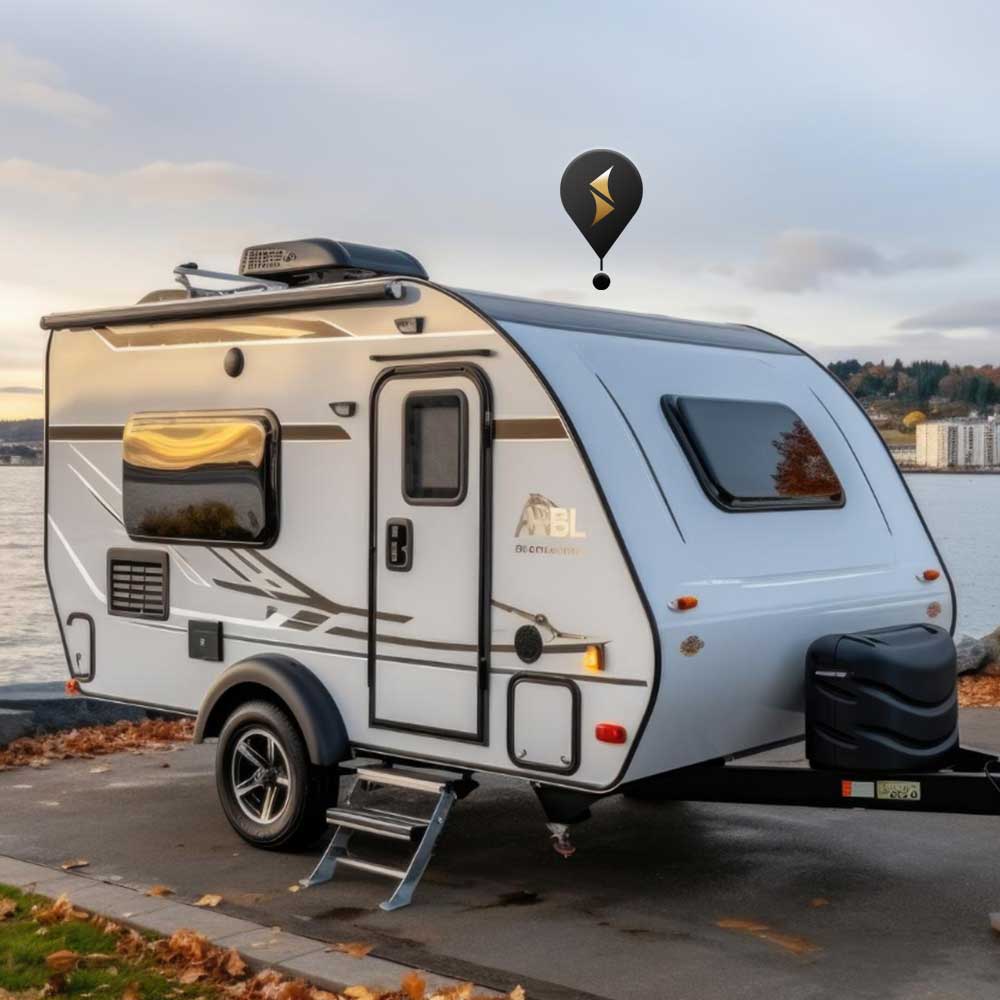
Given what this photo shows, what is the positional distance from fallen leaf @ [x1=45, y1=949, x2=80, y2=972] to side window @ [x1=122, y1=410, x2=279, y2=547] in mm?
2502

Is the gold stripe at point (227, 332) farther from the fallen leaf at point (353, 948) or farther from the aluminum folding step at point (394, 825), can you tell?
the fallen leaf at point (353, 948)

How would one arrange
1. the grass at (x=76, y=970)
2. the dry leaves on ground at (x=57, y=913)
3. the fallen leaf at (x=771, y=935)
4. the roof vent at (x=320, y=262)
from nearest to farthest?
the grass at (x=76, y=970), the fallen leaf at (x=771, y=935), the dry leaves on ground at (x=57, y=913), the roof vent at (x=320, y=262)

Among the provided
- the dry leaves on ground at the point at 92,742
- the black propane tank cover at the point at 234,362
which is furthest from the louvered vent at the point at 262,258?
the dry leaves on ground at the point at 92,742

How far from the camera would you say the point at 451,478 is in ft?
23.1

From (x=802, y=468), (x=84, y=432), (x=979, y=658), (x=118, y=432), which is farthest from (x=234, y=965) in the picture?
(x=979, y=658)

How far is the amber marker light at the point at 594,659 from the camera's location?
6363 millimetres

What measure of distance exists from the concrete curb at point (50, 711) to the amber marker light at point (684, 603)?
5809 mm

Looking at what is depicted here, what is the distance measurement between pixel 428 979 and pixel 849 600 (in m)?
2.89

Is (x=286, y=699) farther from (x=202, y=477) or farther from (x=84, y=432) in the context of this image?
(x=84, y=432)

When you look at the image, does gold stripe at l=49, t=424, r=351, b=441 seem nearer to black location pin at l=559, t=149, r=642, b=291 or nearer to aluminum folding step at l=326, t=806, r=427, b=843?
aluminum folding step at l=326, t=806, r=427, b=843

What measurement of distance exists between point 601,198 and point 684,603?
7.04 meters

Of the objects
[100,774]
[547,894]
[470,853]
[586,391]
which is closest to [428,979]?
[547,894]

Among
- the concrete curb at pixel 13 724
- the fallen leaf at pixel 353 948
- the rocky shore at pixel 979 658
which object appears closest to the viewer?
the fallen leaf at pixel 353 948

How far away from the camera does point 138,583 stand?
8750 mm
